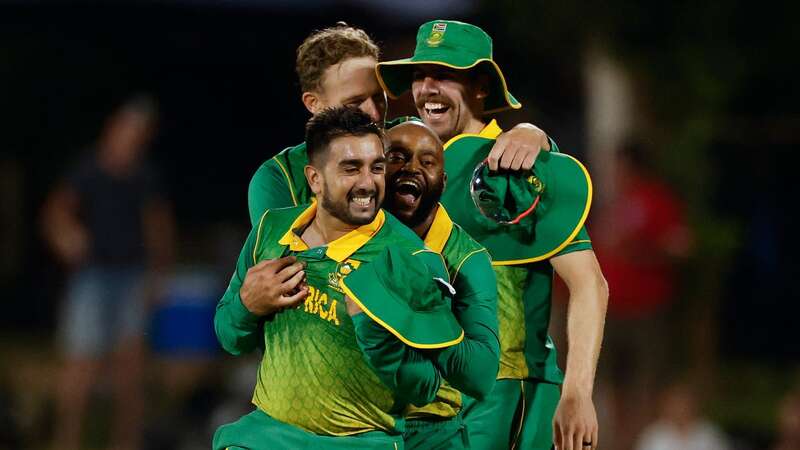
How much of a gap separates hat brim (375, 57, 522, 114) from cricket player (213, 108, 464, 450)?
1.59 ft

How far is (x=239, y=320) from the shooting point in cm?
356

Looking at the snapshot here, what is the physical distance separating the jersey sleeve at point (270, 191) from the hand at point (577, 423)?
2.92ft

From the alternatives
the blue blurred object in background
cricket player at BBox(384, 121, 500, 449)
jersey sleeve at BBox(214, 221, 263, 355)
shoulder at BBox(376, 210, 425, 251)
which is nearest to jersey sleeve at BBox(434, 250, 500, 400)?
cricket player at BBox(384, 121, 500, 449)

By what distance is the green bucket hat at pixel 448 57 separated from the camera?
13.0 feet

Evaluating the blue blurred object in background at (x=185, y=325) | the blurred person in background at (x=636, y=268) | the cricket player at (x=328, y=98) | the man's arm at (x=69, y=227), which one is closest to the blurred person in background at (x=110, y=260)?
the man's arm at (x=69, y=227)

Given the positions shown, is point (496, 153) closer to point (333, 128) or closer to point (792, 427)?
point (333, 128)

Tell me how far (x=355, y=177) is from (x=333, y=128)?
0.14 meters

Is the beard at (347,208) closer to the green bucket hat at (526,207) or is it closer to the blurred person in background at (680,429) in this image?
the green bucket hat at (526,207)

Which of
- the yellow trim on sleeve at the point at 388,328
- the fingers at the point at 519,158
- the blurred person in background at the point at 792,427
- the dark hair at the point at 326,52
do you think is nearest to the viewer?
the yellow trim on sleeve at the point at 388,328

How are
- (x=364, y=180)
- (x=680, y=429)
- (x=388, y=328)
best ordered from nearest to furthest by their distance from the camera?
(x=388, y=328), (x=364, y=180), (x=680, y=429)

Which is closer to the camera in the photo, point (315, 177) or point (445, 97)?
point (315, 177)

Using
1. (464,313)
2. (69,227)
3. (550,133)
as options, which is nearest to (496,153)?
(464,313)

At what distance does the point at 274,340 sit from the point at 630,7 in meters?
7.24

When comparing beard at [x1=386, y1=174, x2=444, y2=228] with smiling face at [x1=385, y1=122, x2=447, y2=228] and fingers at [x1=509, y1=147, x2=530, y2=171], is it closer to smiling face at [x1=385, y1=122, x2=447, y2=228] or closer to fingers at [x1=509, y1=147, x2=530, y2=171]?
smiling face at [x1=385, y1=122, x2=447, y2=228]
